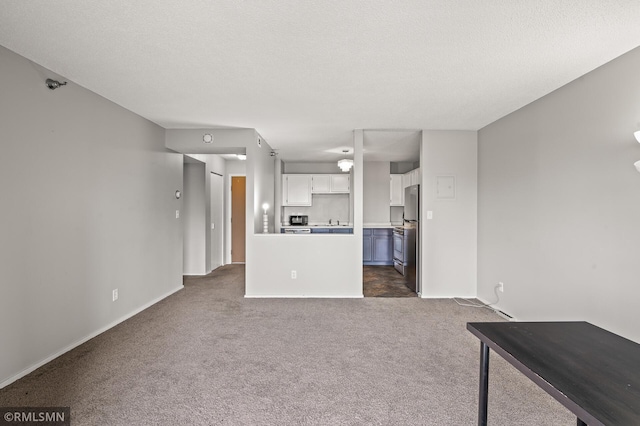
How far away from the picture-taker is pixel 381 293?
4.70 meters

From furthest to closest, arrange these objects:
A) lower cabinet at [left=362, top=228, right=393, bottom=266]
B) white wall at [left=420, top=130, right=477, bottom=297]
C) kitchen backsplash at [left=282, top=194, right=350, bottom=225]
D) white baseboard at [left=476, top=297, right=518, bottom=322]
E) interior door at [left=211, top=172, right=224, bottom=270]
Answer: kitchen backsplash at [left=282, top=194, right=350, bottom=225] → lower cabinet at [left=362, top=228, right=393, bottom=266] → interior door at [left=211, top=172, right=224, bottom=270] → white wall at [left=420, top=130, right=477, bottom=297] → white baseboard at [left=476, top=297, right=518, bottom=322]

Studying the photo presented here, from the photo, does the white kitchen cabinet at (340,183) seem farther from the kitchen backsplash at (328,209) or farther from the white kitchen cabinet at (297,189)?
the white kitchen cabinet at (297,189)

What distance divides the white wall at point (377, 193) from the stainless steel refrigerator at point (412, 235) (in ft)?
6.30

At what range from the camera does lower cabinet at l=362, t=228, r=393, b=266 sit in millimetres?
6930

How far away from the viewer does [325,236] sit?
448 cm

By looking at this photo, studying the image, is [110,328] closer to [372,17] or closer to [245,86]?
[245,86]

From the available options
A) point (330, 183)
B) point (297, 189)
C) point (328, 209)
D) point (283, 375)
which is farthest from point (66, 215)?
point (328, 209)

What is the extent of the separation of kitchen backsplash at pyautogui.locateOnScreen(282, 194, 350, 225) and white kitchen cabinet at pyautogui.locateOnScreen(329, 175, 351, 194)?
13.8 inches

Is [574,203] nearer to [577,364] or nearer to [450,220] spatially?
[450,220]

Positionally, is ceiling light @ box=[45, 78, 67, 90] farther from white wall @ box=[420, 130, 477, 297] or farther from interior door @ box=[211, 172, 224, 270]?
white wall @ box=[420, 130, 477, 297]

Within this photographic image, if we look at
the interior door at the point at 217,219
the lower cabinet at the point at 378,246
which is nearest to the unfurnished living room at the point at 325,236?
the interior door at the point at 217,219

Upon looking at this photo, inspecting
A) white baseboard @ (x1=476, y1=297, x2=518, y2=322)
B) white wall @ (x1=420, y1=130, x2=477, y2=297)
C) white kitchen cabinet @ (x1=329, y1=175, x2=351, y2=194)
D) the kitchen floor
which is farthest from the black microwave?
white baseboard @ (x1=476, y1=297, x2=518, y2=322)

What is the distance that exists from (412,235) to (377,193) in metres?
2.47

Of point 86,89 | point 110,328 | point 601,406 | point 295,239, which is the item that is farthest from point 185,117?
point 601,406
